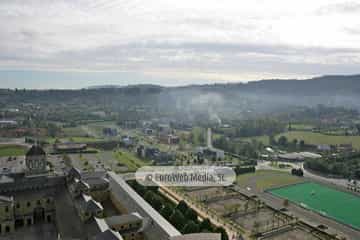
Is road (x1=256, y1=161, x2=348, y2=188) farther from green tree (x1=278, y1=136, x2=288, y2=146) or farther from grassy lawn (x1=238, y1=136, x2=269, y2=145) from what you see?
grassy lawn (x1=238, y1=136, x2=269, y2=145)

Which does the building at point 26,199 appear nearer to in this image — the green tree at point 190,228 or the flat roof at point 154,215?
the flat roof at point 154,215

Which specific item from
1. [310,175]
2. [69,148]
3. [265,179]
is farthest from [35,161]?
[310,175]

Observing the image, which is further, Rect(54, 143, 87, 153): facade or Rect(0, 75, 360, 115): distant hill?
Rect(0, 75, 360, 115): distant hill

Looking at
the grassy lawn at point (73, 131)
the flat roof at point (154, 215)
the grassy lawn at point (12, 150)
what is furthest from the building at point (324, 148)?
the grassy lawn at point (12, 150)

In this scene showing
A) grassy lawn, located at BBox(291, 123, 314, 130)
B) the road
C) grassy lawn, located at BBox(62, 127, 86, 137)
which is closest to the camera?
the road

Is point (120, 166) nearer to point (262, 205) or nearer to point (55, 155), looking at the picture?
point (55, 155)

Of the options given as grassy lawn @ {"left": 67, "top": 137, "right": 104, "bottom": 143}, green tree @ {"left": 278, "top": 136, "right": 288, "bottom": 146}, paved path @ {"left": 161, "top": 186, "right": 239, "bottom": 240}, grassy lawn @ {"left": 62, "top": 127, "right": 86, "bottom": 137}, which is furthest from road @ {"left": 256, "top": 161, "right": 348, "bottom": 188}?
grassy lawn @ {"left": 62, "top": 127, "right": 86, "bottom": 137}

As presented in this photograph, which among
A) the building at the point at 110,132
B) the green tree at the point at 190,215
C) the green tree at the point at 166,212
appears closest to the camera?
the green tree at the point at 166,212
